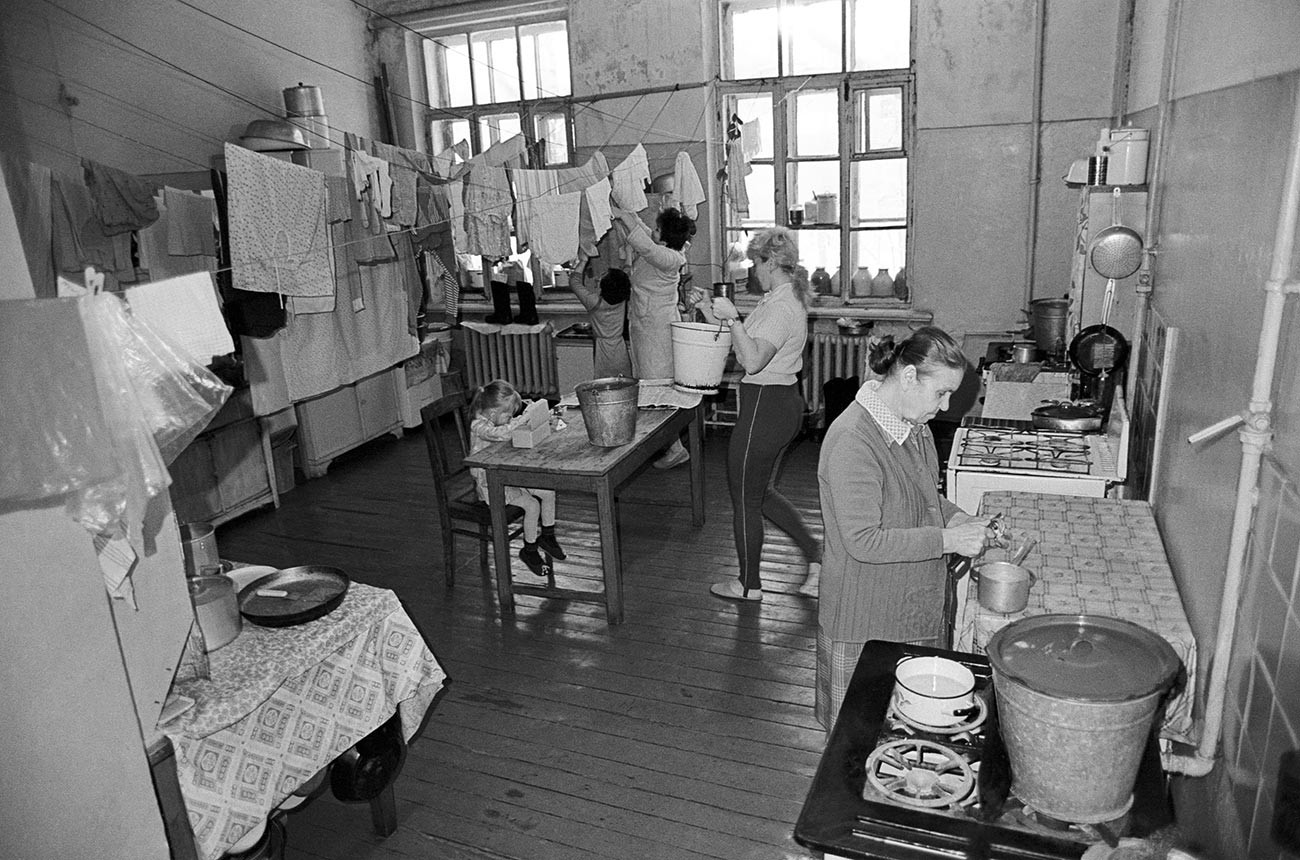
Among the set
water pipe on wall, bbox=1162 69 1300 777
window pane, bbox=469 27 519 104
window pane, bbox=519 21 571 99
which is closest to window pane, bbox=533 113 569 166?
window pane, bbox=519 21 571 99

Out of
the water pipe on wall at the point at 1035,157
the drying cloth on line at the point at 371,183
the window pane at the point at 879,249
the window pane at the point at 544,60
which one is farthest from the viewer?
the window pane at the point at 544,60

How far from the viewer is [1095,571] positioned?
2697mm

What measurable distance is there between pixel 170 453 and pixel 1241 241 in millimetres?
2511

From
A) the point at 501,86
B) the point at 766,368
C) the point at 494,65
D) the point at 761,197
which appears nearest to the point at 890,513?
the point at 766,368

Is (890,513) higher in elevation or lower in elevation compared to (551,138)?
lower

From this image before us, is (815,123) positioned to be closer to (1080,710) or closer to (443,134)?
(443,134)

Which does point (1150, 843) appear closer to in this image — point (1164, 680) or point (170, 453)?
point (1164, 680)

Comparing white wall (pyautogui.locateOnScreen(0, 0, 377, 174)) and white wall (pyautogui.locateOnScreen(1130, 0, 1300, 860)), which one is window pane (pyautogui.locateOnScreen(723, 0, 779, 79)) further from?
white wall (pyautogui.locateOnScreen(1130, 0, 1300, 860))

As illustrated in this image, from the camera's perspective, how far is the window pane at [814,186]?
7.47 meters

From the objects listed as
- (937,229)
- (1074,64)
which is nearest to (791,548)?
(937,229)

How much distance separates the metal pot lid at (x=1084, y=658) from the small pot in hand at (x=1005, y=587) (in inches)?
24.8

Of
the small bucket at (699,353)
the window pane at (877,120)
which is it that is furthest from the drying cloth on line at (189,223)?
the window pane at (877,120)

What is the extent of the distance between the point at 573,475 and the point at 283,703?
2.05 metres

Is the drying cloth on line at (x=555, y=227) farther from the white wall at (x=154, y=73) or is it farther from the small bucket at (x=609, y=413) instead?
the white wall at (x=154, y=73)
